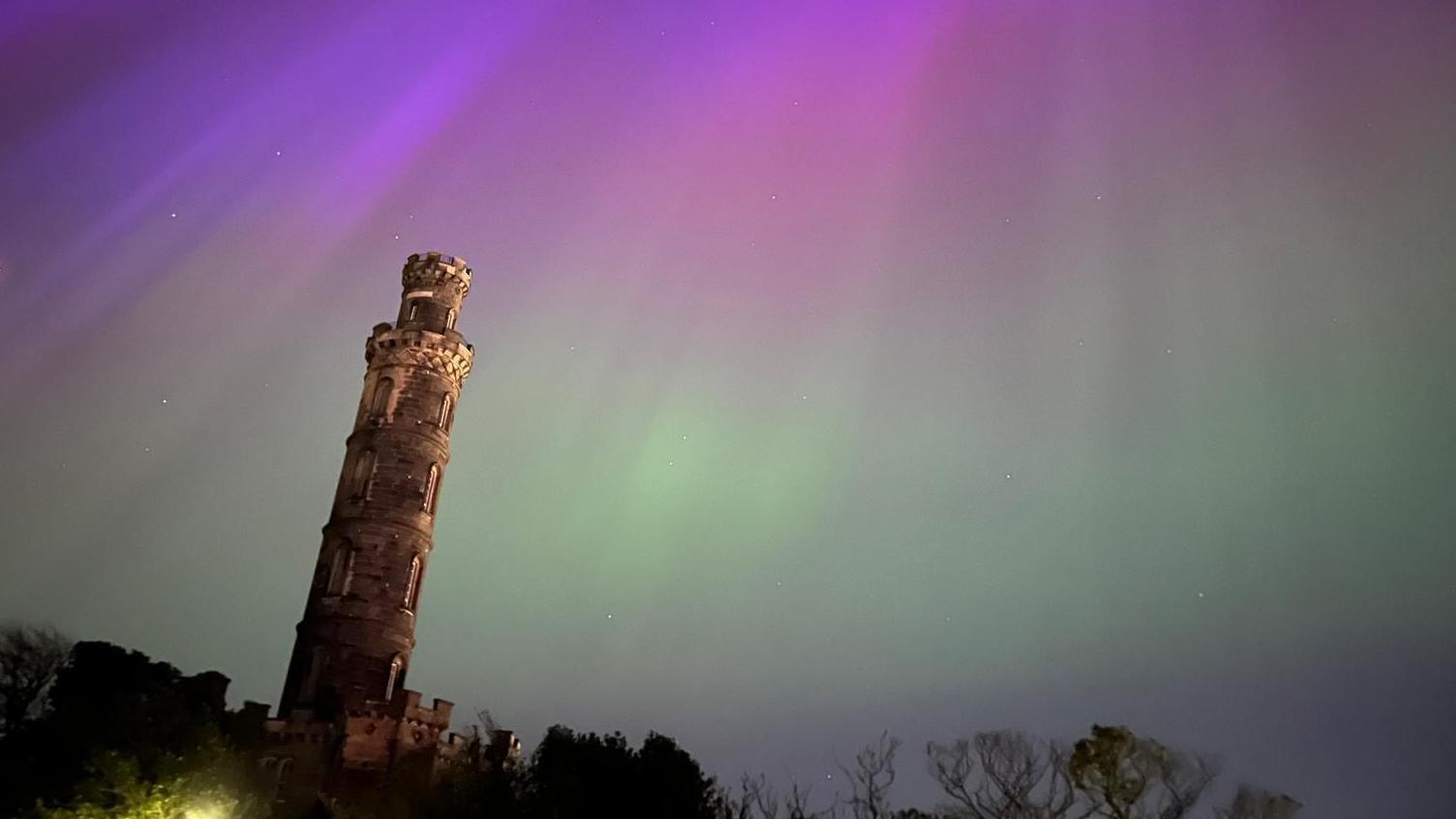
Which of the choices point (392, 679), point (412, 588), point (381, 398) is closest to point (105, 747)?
point (392, 679)

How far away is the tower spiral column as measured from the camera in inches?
1762

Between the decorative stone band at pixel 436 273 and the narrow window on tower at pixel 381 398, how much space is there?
5.29m

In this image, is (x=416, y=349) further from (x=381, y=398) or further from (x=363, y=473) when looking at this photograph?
(x=363, y=473)

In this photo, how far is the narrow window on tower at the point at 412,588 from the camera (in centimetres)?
4691

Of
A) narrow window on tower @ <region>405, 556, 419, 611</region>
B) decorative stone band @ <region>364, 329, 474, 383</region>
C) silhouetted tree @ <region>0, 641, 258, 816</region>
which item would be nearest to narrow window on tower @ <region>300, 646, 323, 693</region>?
narrow window on tower @ <region>405, 556, 419, 611</region>

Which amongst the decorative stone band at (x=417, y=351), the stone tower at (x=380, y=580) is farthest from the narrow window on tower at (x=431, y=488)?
the decorative stone band at (x=417, y=351)

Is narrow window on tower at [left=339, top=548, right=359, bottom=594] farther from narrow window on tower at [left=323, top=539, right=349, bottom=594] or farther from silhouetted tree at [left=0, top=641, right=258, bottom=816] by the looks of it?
silhouetted tree at [left=0, top=641, right=258, bottom=816]

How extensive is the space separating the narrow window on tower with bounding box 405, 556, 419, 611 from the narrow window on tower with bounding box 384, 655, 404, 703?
2258 mm

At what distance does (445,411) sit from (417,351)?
2895 millimetres

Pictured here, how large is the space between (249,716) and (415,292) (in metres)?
20.6

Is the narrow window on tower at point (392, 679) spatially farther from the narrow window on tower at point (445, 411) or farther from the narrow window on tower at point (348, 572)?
the narrow window on tower at point (445, 411)

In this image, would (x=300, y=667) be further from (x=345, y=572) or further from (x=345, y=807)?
(x=345, y=807)

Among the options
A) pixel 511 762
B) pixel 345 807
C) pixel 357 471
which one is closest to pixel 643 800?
pixel 511 762

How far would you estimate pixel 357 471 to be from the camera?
4925cm
